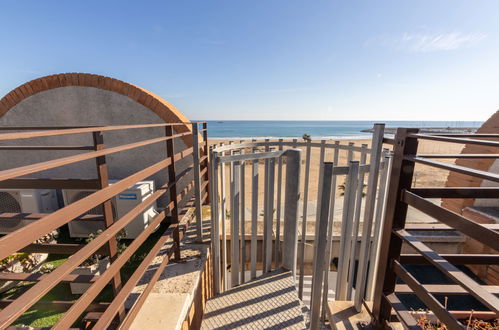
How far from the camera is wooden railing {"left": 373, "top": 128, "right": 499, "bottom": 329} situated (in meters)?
1.16

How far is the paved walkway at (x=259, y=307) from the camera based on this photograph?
2.12 m

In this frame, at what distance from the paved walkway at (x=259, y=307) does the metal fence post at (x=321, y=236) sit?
185mm

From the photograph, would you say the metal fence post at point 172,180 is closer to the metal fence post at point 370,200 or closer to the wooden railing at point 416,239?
the metal fence post at point 370,200

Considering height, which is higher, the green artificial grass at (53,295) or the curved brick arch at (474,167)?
the curved brick arch at (474,167)

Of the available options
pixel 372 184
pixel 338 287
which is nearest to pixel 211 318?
pixel 338 287

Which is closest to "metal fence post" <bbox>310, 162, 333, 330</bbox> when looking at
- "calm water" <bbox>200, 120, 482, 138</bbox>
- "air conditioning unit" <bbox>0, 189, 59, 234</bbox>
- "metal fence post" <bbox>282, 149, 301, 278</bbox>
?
"metal fence post" <bbox>282, 149, 301, 278</bbox>

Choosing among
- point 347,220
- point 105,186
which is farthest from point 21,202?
point 347,220

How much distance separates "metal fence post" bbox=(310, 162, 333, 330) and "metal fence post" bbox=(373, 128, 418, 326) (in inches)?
17.0

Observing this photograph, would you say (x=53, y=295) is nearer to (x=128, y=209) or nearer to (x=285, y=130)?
(x=128, y=209)

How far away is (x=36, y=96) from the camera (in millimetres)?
5414

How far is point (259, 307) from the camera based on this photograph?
2.28 meters

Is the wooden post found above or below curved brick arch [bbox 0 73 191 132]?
below

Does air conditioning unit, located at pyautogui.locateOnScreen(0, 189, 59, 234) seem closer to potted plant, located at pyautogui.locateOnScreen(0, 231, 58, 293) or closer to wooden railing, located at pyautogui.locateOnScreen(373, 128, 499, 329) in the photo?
potted plant, located at pyautogui.locateOnScreen(0, 231, 58, 293)

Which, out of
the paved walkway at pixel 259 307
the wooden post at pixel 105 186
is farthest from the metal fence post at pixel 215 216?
the wooden post at pixel 105 186
